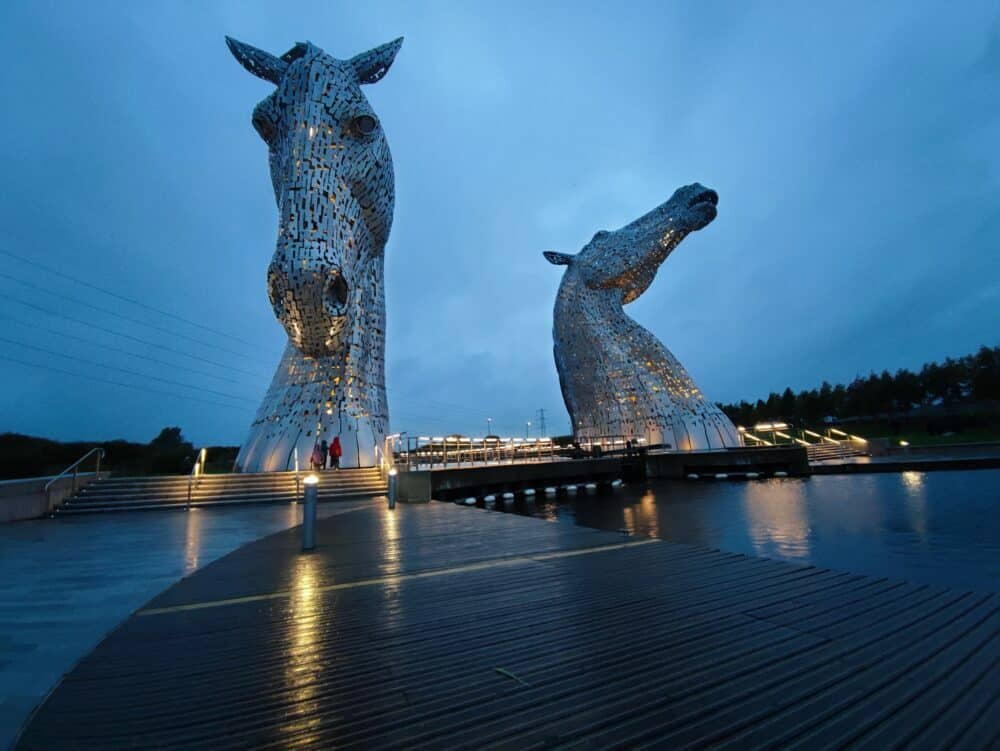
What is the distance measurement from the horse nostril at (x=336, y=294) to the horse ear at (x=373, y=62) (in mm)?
8112

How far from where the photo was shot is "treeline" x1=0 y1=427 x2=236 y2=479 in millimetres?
18528

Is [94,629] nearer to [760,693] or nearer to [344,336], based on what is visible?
[760,693]

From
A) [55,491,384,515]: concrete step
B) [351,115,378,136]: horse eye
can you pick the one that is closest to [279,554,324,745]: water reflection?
[55,491,384,515]: concrete step

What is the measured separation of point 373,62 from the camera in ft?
54.6

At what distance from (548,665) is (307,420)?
14413 mm

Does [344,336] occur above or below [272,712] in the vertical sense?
above

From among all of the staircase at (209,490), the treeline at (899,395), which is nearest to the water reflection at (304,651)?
the staircase at (209,490)

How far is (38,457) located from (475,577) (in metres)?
24.7

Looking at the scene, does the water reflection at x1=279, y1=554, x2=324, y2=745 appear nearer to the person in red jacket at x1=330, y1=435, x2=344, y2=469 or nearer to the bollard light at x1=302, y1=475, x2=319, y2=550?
the bollard light at x1=302, y1=475, x2=319, y2=550

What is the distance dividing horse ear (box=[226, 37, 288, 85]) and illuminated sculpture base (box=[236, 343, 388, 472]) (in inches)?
365

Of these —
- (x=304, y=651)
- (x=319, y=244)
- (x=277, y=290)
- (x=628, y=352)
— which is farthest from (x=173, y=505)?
(x=628, y=352)

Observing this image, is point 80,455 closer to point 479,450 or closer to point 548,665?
point 479,450

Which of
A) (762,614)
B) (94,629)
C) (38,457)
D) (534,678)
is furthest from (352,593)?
(38,457)

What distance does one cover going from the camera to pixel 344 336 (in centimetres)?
1524
